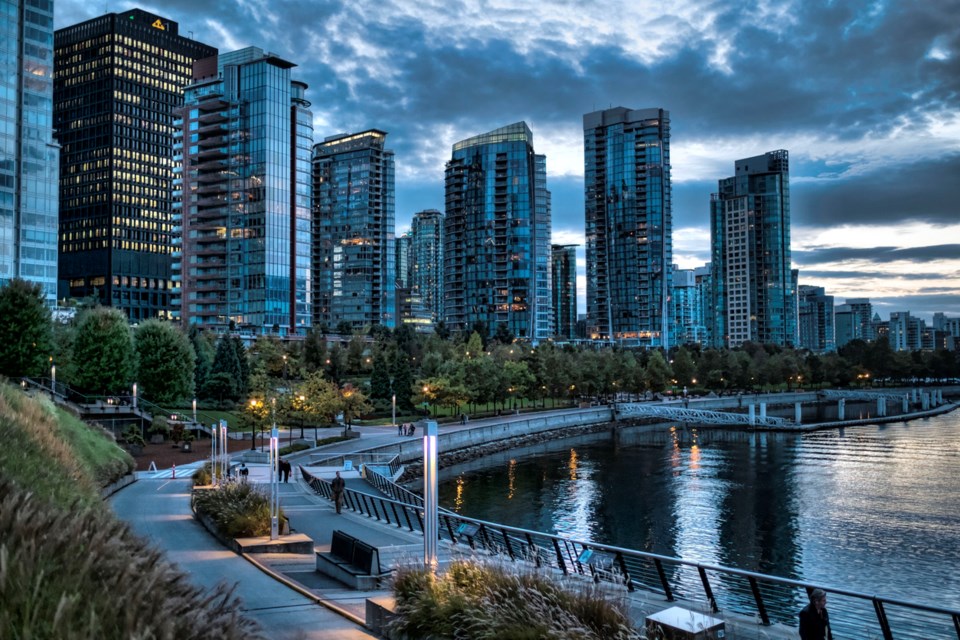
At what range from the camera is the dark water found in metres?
32.5

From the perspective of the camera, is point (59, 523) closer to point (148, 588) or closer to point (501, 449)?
point (148, 588)

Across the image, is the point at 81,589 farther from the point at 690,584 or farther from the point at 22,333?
the point at 22,333

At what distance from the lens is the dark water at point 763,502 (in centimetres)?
3253

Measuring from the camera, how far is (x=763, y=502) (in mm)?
46781

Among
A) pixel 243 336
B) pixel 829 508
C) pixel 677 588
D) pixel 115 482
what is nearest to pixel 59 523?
pixel 677 588

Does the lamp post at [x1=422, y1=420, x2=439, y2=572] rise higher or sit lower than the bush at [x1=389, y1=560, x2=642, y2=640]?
→ higher

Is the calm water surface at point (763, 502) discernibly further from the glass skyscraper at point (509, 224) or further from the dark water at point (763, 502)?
the glass skyscraper at point (509, 224)

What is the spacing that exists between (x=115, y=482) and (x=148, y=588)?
35.6 m

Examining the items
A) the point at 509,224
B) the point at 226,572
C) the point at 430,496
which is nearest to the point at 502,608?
the point at 430,496

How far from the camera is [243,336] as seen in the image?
12581 centimetres

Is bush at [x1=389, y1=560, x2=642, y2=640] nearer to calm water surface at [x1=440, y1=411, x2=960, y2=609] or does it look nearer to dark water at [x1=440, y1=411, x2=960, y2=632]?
dark water at [x1=440, y1=411, x2=960, y2=632]

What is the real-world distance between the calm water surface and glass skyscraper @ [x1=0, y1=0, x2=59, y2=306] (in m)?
74.3

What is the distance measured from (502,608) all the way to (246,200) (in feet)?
449

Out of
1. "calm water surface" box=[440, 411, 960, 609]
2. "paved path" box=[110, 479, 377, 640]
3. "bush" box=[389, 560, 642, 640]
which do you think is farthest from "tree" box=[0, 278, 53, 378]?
"bush" box=[389, 560, 642, 640]
